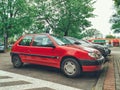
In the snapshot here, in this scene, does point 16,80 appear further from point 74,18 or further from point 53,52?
point 74,18

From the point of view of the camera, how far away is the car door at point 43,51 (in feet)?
27.0

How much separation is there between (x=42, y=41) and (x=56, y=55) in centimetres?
99

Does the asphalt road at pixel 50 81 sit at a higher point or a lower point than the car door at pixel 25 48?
lower

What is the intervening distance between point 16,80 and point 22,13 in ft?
85.7

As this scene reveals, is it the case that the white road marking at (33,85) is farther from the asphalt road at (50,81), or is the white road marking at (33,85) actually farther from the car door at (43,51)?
the car door at (43,51)

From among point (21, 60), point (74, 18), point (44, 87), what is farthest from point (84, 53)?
point (74, 18)

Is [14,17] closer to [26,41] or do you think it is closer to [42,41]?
[26,41]

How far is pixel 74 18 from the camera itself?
3294 cm

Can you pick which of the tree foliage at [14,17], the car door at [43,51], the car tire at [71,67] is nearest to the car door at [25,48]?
the car door at [43,51]

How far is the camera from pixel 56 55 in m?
8.12

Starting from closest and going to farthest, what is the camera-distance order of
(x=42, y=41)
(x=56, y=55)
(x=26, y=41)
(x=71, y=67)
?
(x=71, y=67)
(x=56, y=55)
(x=42, y=41)
(x=26, y=41)

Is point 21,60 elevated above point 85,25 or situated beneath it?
situated beneath

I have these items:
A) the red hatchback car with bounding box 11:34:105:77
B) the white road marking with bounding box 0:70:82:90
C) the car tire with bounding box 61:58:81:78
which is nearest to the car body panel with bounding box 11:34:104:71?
the red hatchback car with bounding box 11:34:105:77

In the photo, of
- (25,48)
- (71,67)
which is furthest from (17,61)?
(71,67)
